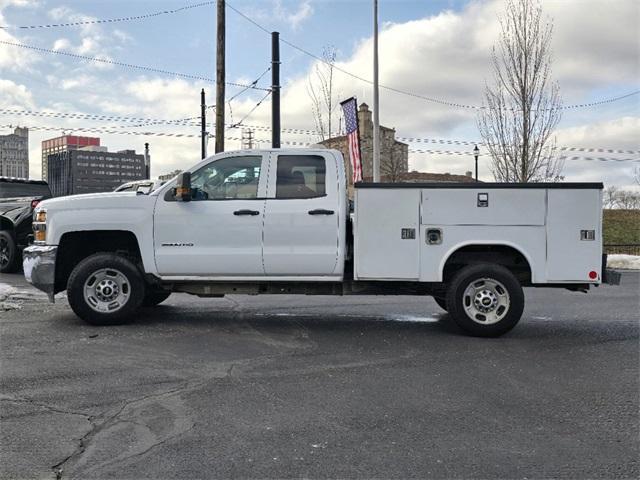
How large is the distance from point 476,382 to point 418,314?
129 inches

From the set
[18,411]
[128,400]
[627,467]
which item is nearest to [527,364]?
[627,467]

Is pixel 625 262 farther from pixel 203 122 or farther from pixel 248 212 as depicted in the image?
pixel 203 122

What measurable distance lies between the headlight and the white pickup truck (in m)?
0.02

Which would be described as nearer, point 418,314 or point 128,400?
point 128,400

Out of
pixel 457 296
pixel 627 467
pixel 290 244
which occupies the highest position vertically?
pixel 290 244

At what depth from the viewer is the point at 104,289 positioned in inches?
275

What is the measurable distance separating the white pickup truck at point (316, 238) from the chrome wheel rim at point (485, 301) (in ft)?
0.04

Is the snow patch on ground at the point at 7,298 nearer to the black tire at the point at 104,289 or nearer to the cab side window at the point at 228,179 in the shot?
the black tire at the point at 104,289

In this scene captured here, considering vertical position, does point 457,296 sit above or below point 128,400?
above

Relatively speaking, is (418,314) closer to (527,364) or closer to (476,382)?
(527,364)

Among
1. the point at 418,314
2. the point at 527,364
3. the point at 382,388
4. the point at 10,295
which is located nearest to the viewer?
the point at 382,388

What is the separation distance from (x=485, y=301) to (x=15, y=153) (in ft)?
137

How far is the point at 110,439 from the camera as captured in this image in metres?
3.66

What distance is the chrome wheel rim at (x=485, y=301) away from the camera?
257 inches
